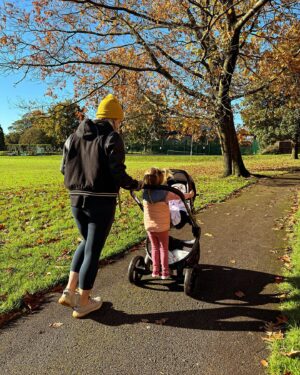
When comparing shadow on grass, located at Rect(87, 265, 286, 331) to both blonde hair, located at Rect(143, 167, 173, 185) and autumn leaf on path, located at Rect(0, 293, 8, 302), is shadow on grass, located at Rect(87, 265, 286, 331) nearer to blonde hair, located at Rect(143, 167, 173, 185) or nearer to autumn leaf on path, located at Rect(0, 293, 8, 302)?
autumn leaf on path, located at Rect(0, 293, 8, 302)

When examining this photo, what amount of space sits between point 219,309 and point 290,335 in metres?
0.84

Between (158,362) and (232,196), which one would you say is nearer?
(158,362)

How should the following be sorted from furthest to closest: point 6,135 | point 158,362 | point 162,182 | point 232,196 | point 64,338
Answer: point 6,135 → point 232,196 → point 162,182 → point 64,338 → point 158,362

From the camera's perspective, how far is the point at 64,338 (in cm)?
328

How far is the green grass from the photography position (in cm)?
278

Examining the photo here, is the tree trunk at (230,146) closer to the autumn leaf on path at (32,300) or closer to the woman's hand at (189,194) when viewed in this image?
the woman's hand at (189,194)

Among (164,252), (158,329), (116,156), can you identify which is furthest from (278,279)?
(116,156)

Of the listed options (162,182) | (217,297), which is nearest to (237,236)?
(217,297)

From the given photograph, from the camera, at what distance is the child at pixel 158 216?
3983 millimetres

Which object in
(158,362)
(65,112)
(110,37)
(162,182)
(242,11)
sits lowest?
(158,362)

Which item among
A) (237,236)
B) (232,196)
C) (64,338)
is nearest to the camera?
(64,338)

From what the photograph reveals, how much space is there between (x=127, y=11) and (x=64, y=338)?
12.2 metres

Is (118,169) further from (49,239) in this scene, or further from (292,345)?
(49,239)

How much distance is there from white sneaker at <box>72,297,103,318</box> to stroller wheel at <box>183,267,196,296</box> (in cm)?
103
